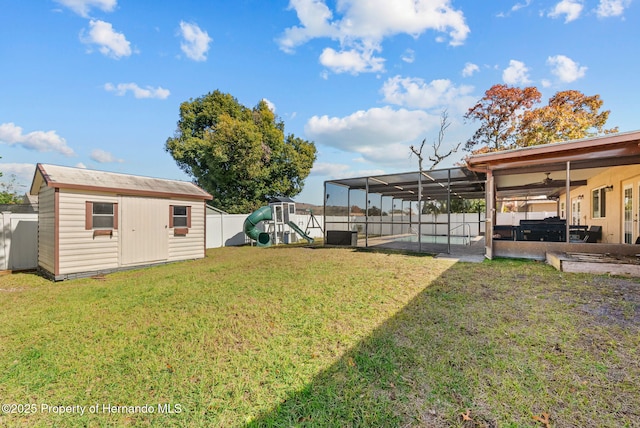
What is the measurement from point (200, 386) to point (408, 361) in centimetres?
182

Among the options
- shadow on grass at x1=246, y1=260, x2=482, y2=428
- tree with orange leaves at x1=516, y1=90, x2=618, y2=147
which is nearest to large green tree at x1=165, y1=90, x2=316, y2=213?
tree with orange leaves at x1=516, y1=90, x2=618, y2=147

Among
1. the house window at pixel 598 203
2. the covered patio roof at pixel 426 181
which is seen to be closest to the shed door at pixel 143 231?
the covered patio roof at pixel 426 181

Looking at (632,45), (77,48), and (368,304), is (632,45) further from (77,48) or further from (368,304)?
(77,48)

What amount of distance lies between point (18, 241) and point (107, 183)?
10.5ft

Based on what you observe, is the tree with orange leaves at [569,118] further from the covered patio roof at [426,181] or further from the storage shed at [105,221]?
the storage shed at [105,221]

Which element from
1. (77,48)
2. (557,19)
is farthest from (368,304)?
(557,19)

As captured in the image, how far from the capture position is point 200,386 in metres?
2.21

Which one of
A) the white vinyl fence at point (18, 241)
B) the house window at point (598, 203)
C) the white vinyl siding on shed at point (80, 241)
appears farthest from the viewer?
the house window at point (598, 203)

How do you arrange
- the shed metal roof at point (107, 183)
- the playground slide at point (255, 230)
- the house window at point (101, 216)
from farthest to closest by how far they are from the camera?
the playground slide at point (255, 230) → the house window at point (101, 216) → the shed metal roof at point (107, 183)

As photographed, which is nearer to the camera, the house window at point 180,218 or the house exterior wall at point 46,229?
the house exterior wall at point 46,229

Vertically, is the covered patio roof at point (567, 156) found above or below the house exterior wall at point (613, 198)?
above

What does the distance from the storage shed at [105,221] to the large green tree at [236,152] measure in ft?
23.5

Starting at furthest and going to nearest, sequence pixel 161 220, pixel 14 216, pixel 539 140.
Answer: pixel 539 140, pixel 161 220, pixel 14 216

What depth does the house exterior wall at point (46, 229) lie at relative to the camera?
252 inches
